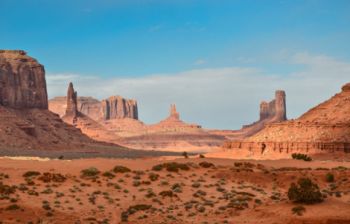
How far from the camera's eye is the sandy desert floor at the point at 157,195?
3056 centimetres

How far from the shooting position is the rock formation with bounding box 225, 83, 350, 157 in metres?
75.5

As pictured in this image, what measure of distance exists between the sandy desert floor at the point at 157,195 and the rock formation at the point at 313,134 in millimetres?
31150

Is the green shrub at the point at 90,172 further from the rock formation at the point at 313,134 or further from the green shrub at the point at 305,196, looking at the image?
the rock formation at the point at 313,134

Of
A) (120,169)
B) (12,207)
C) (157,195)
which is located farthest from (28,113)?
(12,207)

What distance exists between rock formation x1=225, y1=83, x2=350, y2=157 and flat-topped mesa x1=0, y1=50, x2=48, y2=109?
267ft

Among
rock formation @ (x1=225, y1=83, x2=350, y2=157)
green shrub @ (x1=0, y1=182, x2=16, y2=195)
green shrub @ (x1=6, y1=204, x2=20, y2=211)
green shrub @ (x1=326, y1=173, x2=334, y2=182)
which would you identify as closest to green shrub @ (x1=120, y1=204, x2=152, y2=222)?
green shrub @ (x1=6, y1=204, x2=20, y2=211)

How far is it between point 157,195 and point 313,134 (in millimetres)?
47544

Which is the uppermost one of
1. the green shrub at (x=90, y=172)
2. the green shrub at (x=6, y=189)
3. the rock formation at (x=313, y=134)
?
the rock formation at (x=313, y=134)

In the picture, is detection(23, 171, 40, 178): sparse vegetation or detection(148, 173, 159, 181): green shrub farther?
detection(148, 173, 159, 181): green shrub

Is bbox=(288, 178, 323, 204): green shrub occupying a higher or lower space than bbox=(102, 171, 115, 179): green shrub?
lower

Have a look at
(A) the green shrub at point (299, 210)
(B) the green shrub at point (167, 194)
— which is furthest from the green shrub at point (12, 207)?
(A) the green shrub at point (299, 210)

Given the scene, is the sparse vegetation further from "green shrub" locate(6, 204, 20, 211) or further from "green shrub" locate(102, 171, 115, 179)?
"green shrub" locate(6, 204, 20, 211)

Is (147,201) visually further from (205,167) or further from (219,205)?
(205,167)

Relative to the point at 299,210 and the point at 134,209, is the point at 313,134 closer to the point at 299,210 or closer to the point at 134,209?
the point at 299,210
